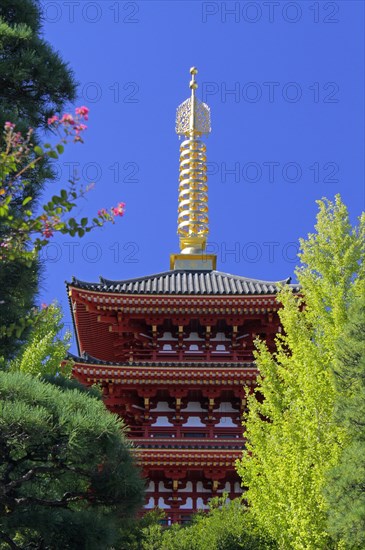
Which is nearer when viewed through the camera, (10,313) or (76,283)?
(10,313)

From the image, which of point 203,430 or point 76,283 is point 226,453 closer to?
point 203,430

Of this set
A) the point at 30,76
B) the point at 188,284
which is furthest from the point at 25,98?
the point at 188,284

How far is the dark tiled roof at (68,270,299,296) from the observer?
71.8ft

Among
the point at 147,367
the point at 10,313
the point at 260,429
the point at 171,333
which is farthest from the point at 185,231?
the point at 10,313

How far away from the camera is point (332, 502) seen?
12.5 m

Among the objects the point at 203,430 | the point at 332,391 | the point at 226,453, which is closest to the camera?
the point at 332,391

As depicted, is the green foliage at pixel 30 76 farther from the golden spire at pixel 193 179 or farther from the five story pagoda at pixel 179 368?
the golden spire at pixel 193 179

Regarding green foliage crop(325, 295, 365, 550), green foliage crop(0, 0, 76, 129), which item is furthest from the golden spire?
green foliage crop(0, 0, 76, 129)

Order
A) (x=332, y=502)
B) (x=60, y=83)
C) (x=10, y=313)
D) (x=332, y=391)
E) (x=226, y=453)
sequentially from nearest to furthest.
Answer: (x=10, y=313) → (x=60, y=83) → (x=332, y=502) → (x=332, y=391) → (x=226, y=453)

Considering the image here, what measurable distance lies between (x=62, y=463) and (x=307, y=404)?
5.79m

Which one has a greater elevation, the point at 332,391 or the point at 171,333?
the point at 171,333

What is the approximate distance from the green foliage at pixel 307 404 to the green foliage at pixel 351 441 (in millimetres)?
447

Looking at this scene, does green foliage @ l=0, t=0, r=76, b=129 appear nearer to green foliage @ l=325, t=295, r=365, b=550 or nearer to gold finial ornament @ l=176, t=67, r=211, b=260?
green foliage @ l=325, t=295, r=365, b=550

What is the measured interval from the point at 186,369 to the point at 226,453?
7.76 ft
